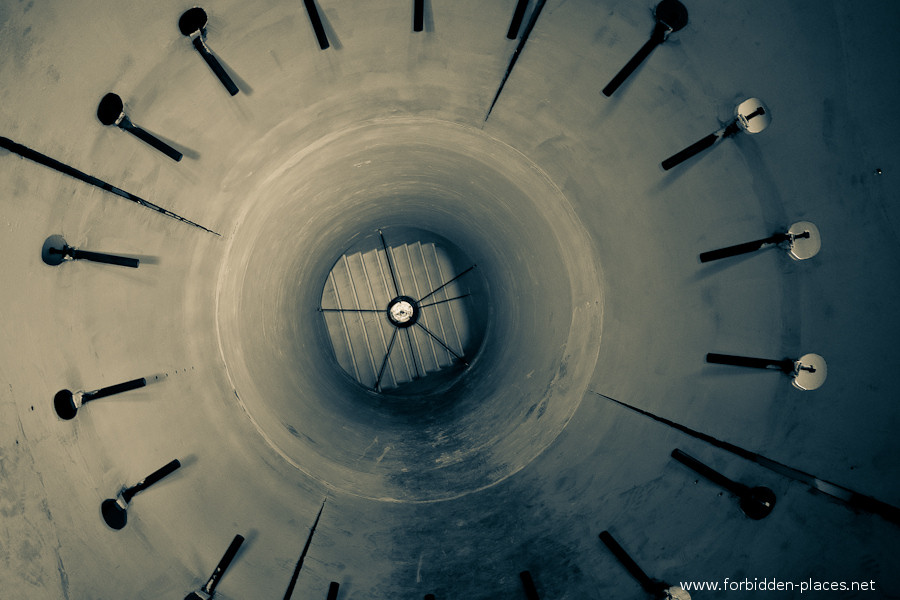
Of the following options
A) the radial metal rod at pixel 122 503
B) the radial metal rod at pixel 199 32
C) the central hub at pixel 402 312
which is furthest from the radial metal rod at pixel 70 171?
the central hub at pixel 402 312

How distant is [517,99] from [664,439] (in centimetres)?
250

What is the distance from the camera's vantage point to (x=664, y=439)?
3.50 meters

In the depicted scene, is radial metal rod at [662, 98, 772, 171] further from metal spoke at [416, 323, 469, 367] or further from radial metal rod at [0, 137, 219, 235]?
metal spoke at [416, 323, 469, 367]

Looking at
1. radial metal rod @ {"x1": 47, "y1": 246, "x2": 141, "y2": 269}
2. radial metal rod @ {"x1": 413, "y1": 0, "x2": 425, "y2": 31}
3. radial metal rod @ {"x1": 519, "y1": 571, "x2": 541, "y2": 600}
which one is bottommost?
radial metal rod @ {"x1": 519, "y1": 571, "x2": 541, "y2": 600}

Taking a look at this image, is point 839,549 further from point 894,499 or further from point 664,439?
point 664,439

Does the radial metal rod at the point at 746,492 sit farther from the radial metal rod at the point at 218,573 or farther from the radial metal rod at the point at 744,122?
the radial metal rod at the point at 218,573

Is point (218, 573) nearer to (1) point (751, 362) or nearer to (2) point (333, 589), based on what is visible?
(2) point (333, 589)

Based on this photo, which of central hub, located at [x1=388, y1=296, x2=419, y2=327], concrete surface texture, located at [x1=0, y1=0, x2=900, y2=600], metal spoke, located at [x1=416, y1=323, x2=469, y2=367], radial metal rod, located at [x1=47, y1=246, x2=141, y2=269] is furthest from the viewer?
central hub, located at [x1=388, y1=296, x2=419, y2=327]

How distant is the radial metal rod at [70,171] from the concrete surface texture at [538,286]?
4cm

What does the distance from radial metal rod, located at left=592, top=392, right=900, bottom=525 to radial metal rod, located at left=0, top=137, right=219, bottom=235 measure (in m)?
3.71

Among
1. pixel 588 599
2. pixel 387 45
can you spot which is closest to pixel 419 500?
pixel 588 599

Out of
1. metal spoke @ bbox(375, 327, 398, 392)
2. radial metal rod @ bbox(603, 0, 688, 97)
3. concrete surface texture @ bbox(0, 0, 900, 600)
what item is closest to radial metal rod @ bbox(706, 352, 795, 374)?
concrete surface texture @ bbox(0, 0, 900, 600)

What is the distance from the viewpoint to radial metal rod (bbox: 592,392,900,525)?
2.98 m

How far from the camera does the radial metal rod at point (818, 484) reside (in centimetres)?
298
